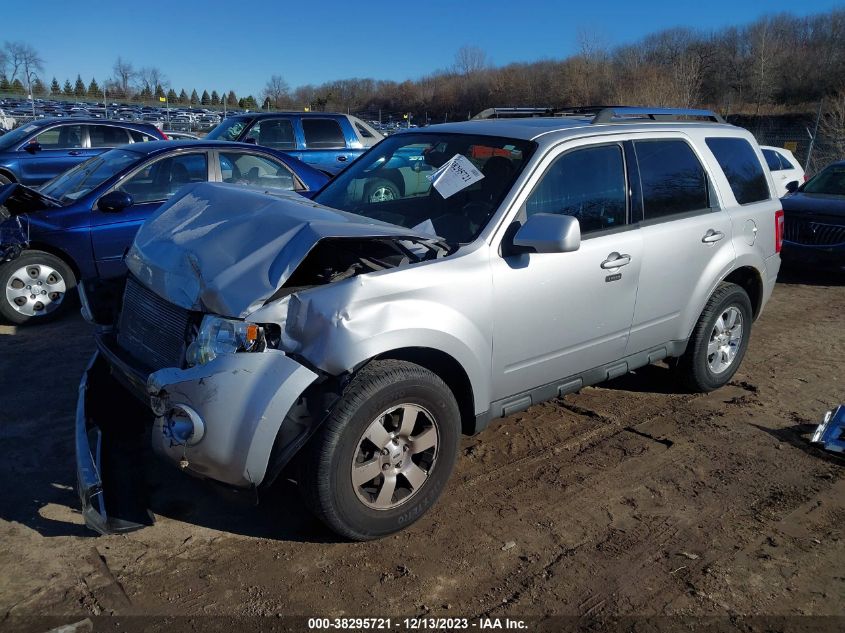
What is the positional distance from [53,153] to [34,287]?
22.6ft

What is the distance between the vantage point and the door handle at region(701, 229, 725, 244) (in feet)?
15.5

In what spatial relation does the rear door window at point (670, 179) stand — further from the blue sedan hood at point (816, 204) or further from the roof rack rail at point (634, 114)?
the blue sedan hood at point (816, 204)

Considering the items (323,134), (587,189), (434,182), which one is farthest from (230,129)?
(587,189)

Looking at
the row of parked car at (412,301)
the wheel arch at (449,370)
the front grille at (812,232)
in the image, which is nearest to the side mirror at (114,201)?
the row of parked car at (412,301)

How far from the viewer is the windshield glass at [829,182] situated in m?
9.85

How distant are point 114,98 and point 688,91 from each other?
5371 centimetres

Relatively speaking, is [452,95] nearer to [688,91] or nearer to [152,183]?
[688,91]

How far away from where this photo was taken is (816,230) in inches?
356

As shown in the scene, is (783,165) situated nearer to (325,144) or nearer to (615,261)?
(325,144)

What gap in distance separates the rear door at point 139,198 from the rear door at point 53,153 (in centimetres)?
583

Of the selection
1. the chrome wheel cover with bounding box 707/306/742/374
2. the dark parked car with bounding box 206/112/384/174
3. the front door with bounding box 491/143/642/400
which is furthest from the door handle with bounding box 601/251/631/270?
the dark parked car with bounding box 206/112/384/174

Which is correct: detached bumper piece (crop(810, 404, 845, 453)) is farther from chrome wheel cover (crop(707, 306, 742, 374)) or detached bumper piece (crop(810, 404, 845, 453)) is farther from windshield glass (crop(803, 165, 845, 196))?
windshield glass (crop(803, 165, 845, 196))

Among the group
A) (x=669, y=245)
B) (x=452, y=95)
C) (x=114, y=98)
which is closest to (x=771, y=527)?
(x=669, y=245)

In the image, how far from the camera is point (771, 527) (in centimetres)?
358
